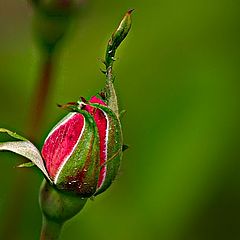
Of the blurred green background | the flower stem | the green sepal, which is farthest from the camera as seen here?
the blurred green background

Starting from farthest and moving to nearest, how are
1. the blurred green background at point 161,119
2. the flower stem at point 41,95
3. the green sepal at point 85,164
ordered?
the blurred green background at point 161,119, the flower stem at point 41,95, the green sepal at point 85,164

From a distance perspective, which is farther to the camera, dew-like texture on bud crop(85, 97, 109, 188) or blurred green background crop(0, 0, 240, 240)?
blurred green background crop(0, 0, 240, 240)

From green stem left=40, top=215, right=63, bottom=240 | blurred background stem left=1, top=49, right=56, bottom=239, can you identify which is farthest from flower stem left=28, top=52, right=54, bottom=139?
green stem left=40, top=215, right=63, bottom=240

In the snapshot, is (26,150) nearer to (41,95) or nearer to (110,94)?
(110,94)

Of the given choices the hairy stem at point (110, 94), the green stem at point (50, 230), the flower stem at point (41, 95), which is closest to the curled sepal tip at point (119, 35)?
the hairy stem at point (110, 94)

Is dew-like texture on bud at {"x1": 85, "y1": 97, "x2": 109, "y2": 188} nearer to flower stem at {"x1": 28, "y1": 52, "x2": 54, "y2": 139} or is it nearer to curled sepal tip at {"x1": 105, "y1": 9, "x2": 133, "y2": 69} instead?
curled sepal tip at {"x1": 105, "y1": 9, "x2": 133, "y2": 69}

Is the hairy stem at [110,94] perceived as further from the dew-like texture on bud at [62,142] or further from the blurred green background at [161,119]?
the blurred green background at [161,119]

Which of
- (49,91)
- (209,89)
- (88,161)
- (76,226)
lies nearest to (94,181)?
(88,161)

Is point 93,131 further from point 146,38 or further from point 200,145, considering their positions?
point 146,38
